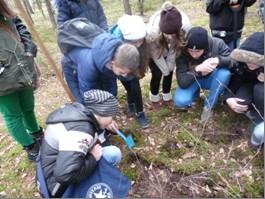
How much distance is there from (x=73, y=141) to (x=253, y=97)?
2.07 meters

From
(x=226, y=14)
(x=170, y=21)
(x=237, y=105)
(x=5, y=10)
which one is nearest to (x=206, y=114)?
(x=237, y=105)

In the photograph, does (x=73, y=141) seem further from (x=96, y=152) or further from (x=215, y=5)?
(x=215, y=5)

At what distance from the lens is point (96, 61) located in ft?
10.2

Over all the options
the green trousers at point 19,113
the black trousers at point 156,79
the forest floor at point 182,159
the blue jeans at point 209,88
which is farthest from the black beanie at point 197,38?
the green trousers at point 19,113

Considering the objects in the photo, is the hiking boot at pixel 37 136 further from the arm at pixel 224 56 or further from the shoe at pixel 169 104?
the arm at pixel 224 56

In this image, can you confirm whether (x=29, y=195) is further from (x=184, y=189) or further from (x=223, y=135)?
(x=223, y=135)

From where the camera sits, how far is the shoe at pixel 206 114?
3.82 m

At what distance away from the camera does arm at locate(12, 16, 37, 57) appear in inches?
127

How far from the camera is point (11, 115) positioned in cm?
319

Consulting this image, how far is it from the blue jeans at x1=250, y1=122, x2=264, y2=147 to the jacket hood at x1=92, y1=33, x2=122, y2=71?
1610mm

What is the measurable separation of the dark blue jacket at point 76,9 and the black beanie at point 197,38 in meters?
1.29

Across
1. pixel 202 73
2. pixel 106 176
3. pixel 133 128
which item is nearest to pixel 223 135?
pixel 202 73

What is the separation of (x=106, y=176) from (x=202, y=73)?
171 cm

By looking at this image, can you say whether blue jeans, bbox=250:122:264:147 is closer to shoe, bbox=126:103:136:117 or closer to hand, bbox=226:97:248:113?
hand, bbox=226:97:248:113
